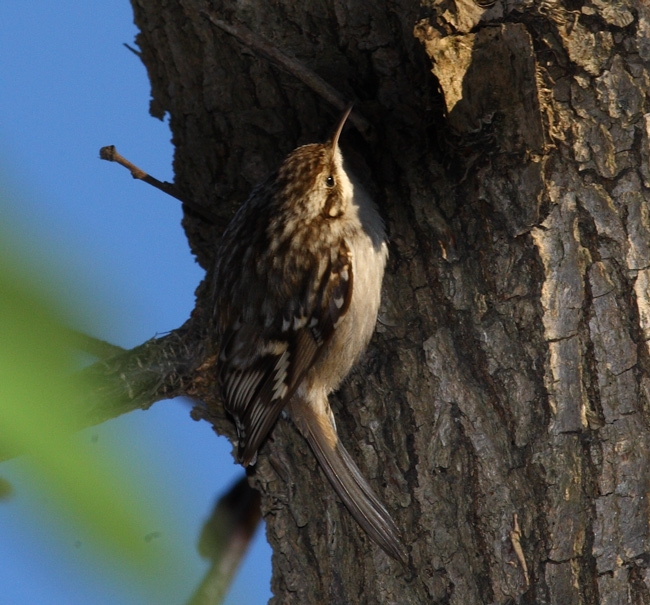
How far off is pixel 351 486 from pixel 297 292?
70 cm

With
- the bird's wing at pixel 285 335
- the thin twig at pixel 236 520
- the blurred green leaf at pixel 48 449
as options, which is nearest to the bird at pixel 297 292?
the bird's wing at pixel 285 335

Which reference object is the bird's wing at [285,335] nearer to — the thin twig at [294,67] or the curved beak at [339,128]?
the curved beak at [339,128]

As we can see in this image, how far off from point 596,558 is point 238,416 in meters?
1.03

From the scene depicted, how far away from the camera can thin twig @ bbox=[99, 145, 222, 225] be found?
81.1 inches

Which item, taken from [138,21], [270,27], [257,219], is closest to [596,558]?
[257,219]

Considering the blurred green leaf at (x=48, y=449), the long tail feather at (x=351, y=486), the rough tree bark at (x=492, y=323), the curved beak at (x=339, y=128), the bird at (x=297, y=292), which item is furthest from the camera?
the bird at (x=297, y=292)

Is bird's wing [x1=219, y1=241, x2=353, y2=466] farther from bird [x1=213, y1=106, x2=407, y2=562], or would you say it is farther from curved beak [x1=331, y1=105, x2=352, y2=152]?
curved beak [x1=331, y1=105, x2=352, y2=152]

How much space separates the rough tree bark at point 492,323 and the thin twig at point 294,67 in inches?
1.9

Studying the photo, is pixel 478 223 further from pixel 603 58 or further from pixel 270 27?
pixel 270 27

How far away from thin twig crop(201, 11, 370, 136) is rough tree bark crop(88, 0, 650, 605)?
0.15ft

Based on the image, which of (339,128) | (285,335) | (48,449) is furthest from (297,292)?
(48,449)

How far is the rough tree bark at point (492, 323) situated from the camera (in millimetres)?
1592

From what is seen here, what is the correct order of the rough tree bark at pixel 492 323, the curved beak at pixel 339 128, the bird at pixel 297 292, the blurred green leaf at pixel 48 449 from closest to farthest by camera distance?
the blurred green leaf at pixel 48 449 → the rough tree bark at pixel 492 323 → the curved beak at pixel 339 128 → the bird at pixel 297 292

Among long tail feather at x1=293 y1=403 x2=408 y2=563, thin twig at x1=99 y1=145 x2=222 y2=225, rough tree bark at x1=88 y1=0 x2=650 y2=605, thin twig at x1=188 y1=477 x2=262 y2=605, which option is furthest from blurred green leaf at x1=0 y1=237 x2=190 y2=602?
thin twig at x1=99 y1=145 x2=222 y2=225
